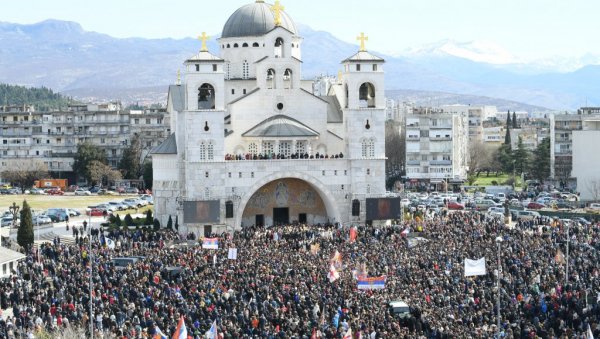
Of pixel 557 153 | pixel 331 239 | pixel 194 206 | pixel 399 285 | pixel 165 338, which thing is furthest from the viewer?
pixel 557 153

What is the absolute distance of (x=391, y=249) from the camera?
49.7m

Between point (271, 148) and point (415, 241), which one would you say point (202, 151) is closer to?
point (271, 148)

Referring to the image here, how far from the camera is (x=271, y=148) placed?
64938 millimetres

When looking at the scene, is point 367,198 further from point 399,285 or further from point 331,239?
point 399,285

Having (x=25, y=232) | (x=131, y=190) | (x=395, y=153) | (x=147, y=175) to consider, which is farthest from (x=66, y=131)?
(x=25, y=232)

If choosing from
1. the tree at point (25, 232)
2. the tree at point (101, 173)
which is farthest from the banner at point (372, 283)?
the tree at point (101, 173)

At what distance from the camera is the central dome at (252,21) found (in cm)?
7088

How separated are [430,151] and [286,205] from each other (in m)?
32.3

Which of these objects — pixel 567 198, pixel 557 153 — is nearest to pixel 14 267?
pixel 567 198

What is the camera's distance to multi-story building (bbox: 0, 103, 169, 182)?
109562mm

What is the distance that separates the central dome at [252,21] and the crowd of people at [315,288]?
1925cm

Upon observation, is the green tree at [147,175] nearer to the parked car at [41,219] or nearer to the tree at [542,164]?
the parked car at [41,219]

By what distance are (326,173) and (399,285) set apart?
23907 mm

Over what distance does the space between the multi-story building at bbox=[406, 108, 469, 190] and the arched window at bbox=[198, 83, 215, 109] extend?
34046 mm
